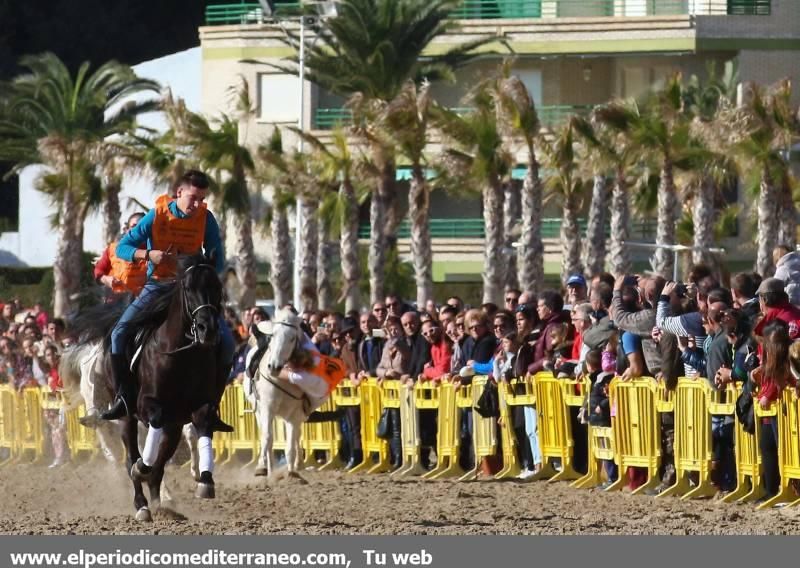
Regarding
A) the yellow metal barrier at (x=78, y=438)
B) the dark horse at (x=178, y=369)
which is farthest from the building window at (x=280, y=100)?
the dark horse at (x=178, y=369)

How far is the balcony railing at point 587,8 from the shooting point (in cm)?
5250

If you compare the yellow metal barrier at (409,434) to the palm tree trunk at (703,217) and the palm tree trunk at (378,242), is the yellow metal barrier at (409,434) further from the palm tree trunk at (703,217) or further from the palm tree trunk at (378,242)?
the palm tree trunk at (378,242)

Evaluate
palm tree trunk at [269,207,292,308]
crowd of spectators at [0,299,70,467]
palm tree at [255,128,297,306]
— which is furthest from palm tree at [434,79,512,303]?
crowd of spectators at [0,299,70,467]

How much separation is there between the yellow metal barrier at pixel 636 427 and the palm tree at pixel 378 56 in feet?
81.6

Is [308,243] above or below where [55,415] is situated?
above

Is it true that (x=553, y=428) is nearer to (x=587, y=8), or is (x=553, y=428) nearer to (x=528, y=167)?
(x=528, y=167)

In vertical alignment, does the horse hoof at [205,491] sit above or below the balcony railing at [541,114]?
below

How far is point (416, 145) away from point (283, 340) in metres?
20.5

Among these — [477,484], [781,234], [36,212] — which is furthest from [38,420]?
[36,212]

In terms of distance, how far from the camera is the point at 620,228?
42.2m

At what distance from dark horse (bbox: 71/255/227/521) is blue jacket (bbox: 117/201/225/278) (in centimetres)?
40

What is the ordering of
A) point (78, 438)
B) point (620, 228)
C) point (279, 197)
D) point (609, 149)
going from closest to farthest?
point (78, 438), point (609, 149), point (620, 228), point (279, 197)

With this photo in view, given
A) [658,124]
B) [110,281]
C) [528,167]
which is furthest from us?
[528,167]

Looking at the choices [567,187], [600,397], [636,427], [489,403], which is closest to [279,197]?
[567,187]
